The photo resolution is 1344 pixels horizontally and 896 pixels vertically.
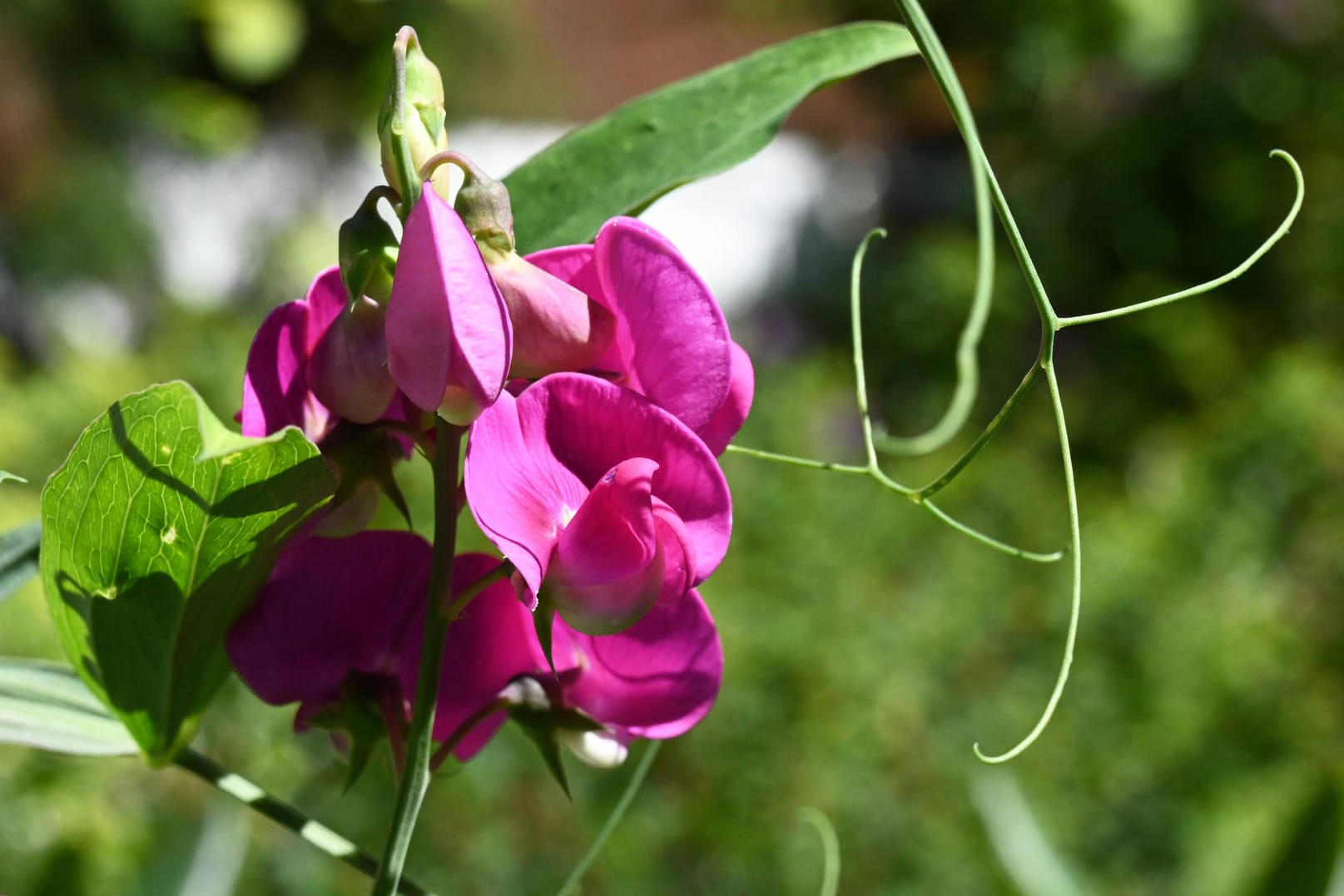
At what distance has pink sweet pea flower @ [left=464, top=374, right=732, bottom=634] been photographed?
26 cm

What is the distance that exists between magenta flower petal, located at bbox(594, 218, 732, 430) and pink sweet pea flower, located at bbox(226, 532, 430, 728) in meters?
0.08

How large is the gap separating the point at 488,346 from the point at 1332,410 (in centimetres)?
220

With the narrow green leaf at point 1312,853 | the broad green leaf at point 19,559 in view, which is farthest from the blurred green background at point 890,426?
the broad green leaf at point 19,559

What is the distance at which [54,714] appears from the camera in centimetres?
33

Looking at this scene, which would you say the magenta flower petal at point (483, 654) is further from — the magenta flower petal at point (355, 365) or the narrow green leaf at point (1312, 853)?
the narrow green leaf at point (1312, 853)

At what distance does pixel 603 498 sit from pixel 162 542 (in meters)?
0.09

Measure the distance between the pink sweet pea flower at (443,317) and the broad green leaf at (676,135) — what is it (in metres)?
0.11

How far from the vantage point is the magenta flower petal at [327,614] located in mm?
312

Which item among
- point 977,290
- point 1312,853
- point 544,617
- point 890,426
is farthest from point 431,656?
point 890,426

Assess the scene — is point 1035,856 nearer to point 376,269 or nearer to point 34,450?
point 376,269

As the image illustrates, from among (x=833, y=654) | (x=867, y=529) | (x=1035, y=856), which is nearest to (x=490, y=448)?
(x=1035, y=856)

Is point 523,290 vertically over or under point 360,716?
over

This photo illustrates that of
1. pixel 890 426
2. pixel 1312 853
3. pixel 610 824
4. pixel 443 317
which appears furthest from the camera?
pixel 890 426

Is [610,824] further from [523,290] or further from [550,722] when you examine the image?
[523,290]
